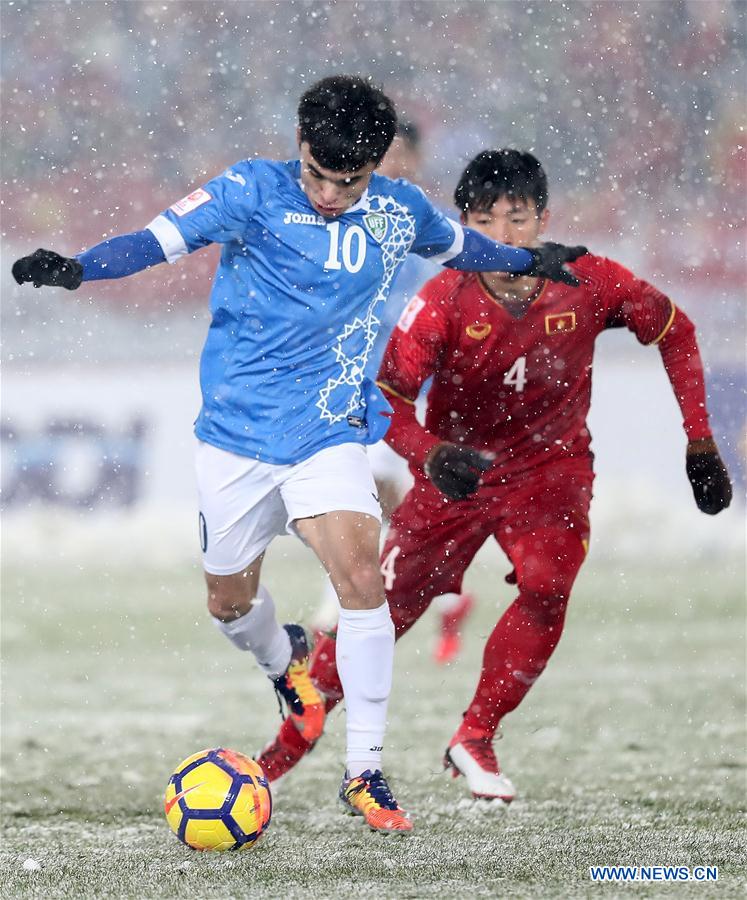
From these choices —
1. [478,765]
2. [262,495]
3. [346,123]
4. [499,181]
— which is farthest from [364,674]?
[499,181]

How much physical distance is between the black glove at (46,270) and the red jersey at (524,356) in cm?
113

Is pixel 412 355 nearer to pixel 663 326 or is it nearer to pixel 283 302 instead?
pixel 283 302

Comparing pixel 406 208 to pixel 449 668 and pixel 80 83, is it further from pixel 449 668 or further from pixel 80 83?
pixel 80 83

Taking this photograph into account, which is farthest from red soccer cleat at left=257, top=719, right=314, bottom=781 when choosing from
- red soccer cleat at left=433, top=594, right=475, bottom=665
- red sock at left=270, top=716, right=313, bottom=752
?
red soccer cleat at left=433, top=594, right=475, bottom=665

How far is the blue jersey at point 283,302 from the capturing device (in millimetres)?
4117

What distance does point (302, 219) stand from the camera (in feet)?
13.6

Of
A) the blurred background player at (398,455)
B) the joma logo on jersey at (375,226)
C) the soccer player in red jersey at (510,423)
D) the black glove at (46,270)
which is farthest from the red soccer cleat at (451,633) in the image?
the black glove at (46,270)

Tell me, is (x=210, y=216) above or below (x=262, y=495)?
above

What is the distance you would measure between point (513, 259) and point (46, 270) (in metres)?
1.39

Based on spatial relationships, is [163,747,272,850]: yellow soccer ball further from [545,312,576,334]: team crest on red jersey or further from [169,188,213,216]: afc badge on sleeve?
[545,312,576,334]: team crest on red jersey

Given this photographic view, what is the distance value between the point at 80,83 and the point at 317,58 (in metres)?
2.19

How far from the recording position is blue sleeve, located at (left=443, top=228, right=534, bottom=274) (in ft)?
14.7

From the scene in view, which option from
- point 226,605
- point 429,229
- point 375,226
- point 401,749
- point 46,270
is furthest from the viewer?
point 401,749

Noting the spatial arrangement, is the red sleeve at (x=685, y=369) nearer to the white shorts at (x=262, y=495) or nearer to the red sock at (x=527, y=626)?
the red sock at (x=527, y=626)
